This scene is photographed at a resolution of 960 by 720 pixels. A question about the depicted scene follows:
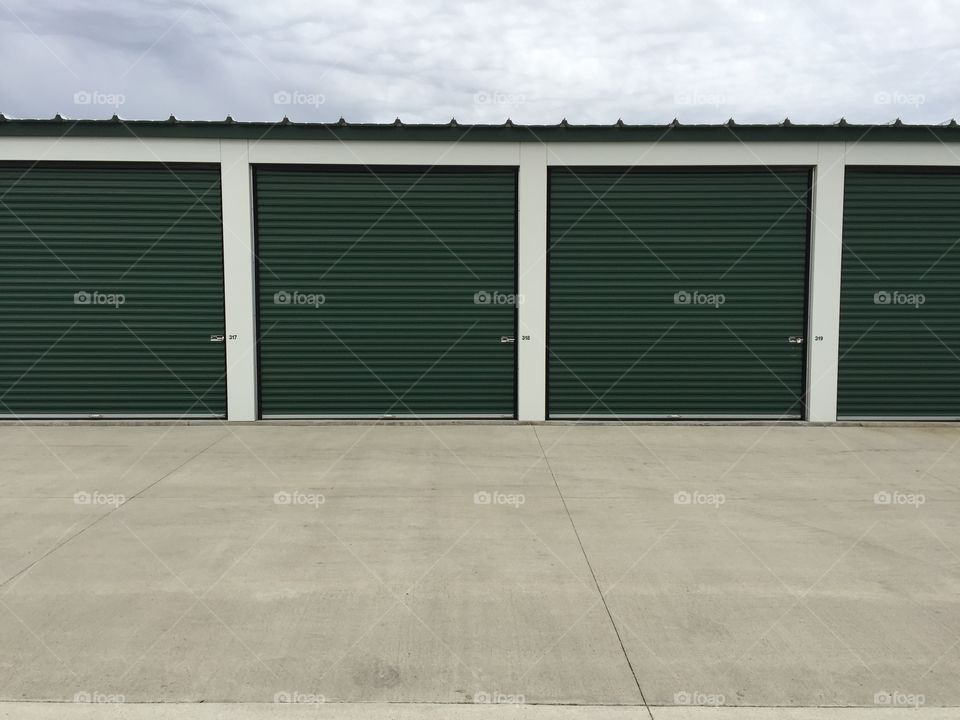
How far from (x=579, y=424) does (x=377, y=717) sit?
312 inches

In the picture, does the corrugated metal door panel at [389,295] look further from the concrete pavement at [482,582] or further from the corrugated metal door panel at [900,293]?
the corrugated metal door panel at [900,293]

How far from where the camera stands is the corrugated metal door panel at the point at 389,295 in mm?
11141

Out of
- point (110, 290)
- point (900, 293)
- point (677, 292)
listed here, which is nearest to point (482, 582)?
point (677, 292)

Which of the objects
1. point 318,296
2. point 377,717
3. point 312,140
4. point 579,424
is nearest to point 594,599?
point 377,717

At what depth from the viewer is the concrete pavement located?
3.74 meters

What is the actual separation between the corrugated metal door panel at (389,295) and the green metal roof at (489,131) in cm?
66

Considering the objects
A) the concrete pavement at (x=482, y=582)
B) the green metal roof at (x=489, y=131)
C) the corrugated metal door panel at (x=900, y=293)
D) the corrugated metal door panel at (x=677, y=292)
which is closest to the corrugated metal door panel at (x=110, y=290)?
the green metal roof at (x=489, y=131)

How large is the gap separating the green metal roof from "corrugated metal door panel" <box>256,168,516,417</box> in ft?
2.16

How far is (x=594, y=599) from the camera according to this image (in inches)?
187

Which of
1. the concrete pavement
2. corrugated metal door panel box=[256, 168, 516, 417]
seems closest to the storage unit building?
corrugated metal door panel box=[256, 168, 516, 417]

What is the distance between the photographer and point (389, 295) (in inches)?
443

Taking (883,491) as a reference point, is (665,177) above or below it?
above

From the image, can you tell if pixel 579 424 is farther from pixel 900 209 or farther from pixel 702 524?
pixel 900 209

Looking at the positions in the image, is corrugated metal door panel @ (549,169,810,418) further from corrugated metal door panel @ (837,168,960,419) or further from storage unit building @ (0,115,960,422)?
corrugated metal door panel @ (837,168,960,419)
